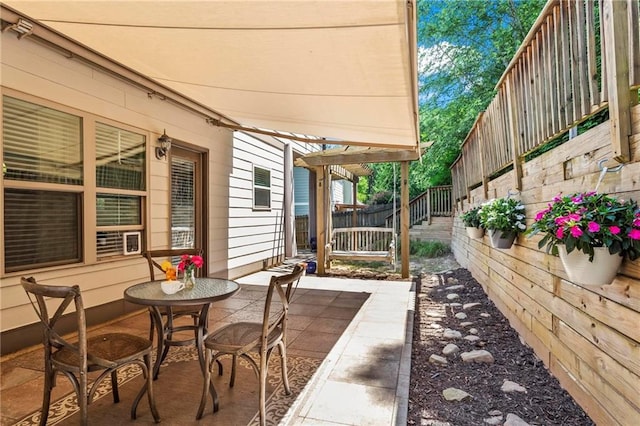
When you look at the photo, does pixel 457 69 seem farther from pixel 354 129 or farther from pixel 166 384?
pixel 166 384

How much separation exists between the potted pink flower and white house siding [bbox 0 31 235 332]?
405 cm

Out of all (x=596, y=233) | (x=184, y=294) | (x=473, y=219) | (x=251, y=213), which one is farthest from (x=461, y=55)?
(x=184, y=294)

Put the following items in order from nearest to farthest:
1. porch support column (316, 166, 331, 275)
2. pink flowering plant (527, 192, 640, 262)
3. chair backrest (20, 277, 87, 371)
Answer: pink flowering plant (527, 192, 640, 262), chair backrest (20, 277, 87, 371), porch support column (316, 166, 331, 275)

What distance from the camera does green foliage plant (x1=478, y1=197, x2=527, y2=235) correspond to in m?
3.32

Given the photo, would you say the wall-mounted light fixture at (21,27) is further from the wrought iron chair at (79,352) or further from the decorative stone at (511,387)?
the decorative stone at (511,387)

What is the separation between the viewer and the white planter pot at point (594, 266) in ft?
5.48

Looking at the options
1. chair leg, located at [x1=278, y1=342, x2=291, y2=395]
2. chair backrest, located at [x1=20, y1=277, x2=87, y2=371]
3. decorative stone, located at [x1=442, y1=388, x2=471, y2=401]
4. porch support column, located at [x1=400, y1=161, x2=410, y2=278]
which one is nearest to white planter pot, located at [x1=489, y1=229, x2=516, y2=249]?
decorative stone, located at [x1=442, y1=388, x2=471, y2=401]

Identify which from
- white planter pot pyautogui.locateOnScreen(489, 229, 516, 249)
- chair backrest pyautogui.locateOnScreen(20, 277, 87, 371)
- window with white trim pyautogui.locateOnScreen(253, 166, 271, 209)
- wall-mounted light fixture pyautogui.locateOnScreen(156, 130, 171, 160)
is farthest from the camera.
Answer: window with white trim pyautogui.locateOnScreen(253, 166, 271, 209)

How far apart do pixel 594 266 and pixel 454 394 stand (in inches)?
52.6

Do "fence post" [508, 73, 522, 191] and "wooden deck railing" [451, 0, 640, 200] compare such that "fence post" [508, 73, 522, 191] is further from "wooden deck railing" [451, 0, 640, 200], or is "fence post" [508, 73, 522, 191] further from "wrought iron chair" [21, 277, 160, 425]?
"wrought iron chair" [21, 277, 160, 425]

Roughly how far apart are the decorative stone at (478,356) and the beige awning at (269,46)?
7.37ft

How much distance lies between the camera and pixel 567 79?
2342 mm

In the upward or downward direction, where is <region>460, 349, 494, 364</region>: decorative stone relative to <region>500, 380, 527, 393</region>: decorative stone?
upward

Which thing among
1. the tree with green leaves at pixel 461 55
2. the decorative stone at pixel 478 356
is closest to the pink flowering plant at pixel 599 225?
the decorative stone at pixel 478 356
